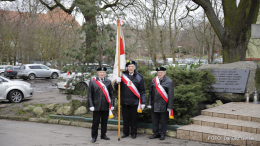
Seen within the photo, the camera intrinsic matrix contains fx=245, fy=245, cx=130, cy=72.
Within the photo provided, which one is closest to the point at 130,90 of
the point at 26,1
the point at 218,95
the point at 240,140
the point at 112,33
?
the point at 240,140

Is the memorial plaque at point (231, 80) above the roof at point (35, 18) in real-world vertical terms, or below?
below

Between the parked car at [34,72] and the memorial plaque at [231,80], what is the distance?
2270 centimetres

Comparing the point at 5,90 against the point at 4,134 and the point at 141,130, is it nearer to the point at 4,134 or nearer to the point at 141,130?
the point at 4,134

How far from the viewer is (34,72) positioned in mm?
27484

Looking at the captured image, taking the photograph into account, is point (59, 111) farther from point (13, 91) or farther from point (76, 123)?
point (13, 91)

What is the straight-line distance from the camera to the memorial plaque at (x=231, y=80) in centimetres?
905

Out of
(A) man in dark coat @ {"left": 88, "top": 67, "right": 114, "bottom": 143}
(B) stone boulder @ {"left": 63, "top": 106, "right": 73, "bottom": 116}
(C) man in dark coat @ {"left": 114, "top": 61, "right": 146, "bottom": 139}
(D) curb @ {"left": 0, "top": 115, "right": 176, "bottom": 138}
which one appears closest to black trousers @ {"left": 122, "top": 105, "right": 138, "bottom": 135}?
(C) man in dark coat @ {"left": 114, "top": 61, "right": 146, "bottom": 139}

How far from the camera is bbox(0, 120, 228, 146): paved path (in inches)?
230

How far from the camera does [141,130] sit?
690 centimetres

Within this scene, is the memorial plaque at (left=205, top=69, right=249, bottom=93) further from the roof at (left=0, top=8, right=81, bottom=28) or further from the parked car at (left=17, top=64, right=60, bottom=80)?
the parked car at (left=17, top=64, right=60, bottom=80)

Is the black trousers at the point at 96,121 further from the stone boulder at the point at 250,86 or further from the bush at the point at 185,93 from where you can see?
the stone boulder at the point at 250,86

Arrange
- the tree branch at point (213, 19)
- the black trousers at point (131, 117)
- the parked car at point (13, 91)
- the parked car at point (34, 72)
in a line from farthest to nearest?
the parked car at point (34, 72) → the parked car at point (13, 91) → the tree branch at point (213, 19) → the black trousers at point (131, 117)

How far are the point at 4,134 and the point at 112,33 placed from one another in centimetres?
474

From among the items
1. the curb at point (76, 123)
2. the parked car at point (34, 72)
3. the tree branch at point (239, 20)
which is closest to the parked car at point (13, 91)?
the curb at point (76, 123)
